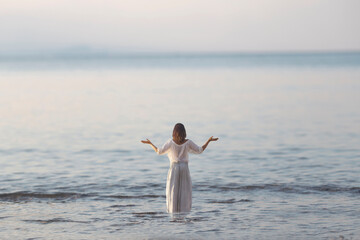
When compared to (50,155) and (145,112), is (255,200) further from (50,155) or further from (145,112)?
(145,112)

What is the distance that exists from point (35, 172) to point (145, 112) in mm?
15738

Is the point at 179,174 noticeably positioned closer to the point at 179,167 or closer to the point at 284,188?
the point at 179,167

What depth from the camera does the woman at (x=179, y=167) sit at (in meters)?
9.79

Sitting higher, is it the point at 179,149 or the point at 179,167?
the point at 179,149

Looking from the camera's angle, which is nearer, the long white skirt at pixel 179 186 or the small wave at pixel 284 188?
the long white skirt at pixel 179 186

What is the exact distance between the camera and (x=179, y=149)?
986 cm

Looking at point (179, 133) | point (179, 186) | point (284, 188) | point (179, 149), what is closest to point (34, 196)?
point (179, 186)

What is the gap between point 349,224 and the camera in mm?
9680

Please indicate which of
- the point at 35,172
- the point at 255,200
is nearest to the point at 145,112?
the point at 35,172

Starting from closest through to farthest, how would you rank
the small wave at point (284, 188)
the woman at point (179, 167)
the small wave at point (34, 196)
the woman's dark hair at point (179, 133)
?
the woman's dark hair at point (179, 133) → the woman at point (179, 167) → the small wave at point (34, 196) → the small wave at point (284, 188)

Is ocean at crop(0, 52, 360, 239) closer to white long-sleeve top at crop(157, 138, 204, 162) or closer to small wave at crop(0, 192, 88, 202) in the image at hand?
small wave at crop(0, 192, 88, 202)

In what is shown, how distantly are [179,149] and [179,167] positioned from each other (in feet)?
1.15

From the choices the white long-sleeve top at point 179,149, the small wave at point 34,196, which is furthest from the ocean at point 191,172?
the white long-sleeve top at point 179,149

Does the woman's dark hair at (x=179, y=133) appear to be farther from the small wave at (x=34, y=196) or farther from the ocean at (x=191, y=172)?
the small wave at (x=34, y=196)
